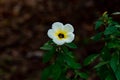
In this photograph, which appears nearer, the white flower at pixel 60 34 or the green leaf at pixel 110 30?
the white flower at pixel 60 34

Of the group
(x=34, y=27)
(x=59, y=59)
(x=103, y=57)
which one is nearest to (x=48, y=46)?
(x=59, y=59)

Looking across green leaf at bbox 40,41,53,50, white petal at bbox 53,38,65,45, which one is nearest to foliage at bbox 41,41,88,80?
green leaf at bbox 40,41,53,50

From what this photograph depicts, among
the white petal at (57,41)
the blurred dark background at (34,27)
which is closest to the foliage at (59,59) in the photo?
the white petal at (57,41)

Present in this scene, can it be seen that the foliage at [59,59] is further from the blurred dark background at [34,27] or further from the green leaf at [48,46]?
the blurred dark background at [34,27]

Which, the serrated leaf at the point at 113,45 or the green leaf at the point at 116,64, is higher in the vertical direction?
the serrated leaf at the point at 113,45

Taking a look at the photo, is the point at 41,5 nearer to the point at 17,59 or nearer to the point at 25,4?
the point at 25,4

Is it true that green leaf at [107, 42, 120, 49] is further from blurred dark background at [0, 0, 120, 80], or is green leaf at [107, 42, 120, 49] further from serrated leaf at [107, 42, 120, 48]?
blurred dark background at [0, 0, 120, 80]

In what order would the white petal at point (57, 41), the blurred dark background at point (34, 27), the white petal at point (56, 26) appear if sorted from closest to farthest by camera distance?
the white petal at point (57, 41) < the white petal at point (56, 26) < the blurred dark background at point (34, 27)
